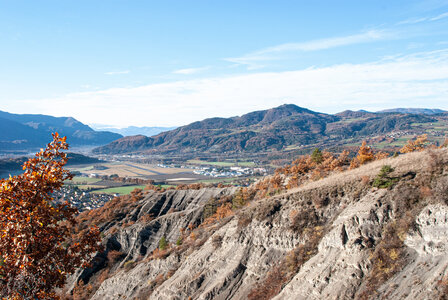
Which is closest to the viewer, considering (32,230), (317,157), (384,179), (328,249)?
(32,230)

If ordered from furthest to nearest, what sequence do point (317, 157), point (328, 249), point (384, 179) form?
point (317, 157)
point (384, 179)
point (328, 249)

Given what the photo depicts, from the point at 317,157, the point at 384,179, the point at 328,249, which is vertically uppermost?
the point at 384,179

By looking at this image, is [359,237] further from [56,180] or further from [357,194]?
[56,180]

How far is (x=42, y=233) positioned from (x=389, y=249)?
70.4 feet

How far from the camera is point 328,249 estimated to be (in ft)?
77.6

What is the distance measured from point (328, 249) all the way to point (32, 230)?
21.3 metres

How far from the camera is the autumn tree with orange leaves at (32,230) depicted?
8781 mm

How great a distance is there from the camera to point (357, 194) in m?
27.2

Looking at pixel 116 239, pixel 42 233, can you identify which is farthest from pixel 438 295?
pixel 116 239

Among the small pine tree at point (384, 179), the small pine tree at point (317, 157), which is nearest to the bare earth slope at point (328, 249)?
the small pine tree at point (384, 179)

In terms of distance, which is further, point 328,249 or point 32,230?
point 328,249

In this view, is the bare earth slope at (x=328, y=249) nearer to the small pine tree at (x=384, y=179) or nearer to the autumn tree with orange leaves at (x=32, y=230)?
the small pine tree at (x=384, y=179)

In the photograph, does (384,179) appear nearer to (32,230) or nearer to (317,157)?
(32,230)

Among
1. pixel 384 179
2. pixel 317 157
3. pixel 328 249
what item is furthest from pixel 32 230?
pixel 317 157
